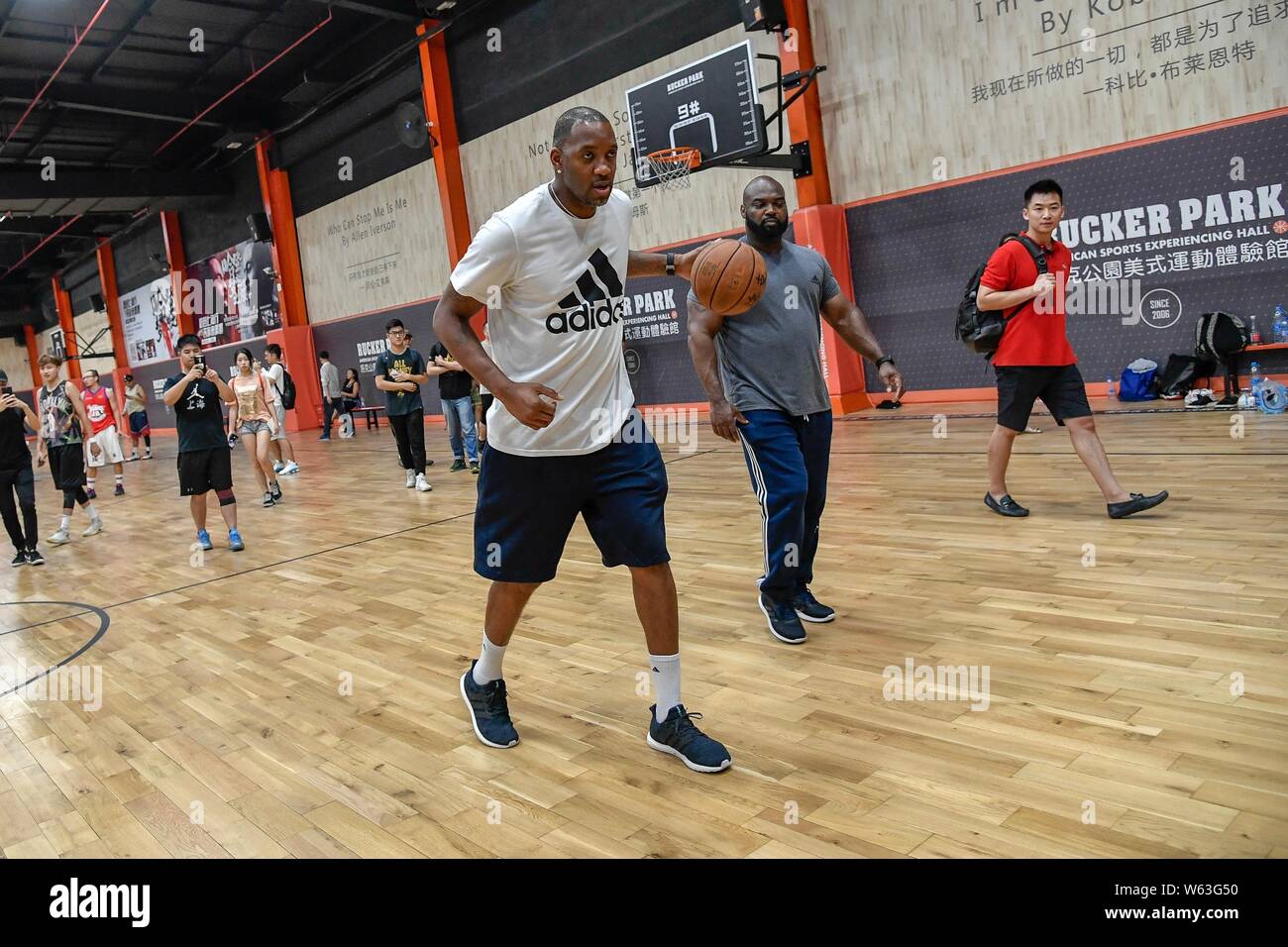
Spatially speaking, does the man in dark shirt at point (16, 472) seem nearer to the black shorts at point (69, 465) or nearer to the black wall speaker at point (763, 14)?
the black shorts at point (69, 465)

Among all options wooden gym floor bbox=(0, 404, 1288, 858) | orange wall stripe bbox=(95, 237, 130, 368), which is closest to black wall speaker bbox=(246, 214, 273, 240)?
orange wall stripe bbox=(95, 237, 130, 368)

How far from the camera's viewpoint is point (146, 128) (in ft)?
59.3

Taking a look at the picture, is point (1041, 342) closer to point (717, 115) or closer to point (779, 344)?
point (779, 344)

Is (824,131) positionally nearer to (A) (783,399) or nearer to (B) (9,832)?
(A) (783,399)

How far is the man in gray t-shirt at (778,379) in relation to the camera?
3.32 meters

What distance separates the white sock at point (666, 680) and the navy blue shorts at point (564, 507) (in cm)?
29

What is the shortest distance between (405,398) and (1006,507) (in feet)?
18.8

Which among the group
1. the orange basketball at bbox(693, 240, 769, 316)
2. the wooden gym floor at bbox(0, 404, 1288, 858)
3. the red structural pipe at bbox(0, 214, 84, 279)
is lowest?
the wooden gym floor at bbox(0, 404, 1288, 858)

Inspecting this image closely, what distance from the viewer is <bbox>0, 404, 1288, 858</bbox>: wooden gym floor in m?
2.15

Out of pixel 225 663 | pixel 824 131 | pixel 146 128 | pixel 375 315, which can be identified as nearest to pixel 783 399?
pixel 225 663

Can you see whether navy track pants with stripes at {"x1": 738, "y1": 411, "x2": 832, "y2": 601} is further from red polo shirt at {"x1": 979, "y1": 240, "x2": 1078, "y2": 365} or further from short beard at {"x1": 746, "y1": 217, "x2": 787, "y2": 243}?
red polo shirt at {"x1": 979, "y1": 240, "x2": 1078, "y2": 365}

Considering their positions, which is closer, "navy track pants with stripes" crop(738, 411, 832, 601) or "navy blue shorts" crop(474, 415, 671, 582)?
"navy blue shorts" crop(474, 415, 671, 582)

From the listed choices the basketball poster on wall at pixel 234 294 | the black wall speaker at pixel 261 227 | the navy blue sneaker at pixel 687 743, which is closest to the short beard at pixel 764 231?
the navy blue sneaker at pixel 687 743
